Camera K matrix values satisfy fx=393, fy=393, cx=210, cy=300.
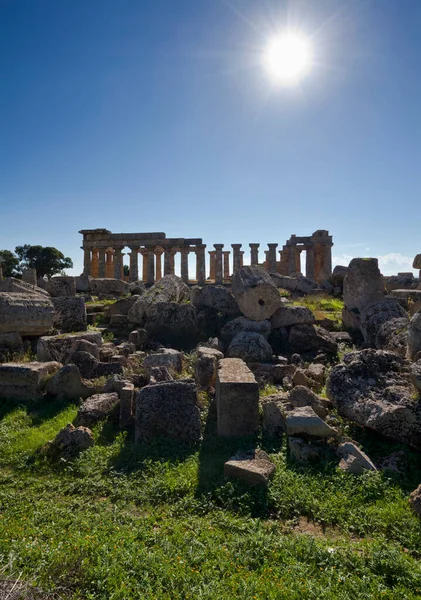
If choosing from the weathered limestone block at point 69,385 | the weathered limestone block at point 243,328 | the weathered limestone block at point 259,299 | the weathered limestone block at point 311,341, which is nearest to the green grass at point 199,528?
the weathered limestone block at point 69,385

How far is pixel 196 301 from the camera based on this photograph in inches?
468

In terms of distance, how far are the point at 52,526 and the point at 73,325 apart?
7343 millimetres

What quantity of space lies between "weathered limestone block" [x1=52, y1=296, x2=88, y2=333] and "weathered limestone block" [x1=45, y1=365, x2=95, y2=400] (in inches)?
140

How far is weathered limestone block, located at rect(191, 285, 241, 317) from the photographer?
11336mm

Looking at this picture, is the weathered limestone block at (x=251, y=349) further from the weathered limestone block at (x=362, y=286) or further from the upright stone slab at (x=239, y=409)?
the weathered limestone block at (x=362, y=286)

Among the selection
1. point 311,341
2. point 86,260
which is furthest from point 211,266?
point 311,341

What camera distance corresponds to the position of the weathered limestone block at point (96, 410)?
19.3ft

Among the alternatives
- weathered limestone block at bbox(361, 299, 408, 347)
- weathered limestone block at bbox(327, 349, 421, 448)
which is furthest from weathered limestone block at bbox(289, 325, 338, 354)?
weathered limestone block at bbox(327, 349, 421, 448)

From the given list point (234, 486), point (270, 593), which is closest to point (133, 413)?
point (234, 486)

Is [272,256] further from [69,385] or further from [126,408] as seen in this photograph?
[126,408]

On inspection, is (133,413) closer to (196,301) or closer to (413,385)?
(413,385)

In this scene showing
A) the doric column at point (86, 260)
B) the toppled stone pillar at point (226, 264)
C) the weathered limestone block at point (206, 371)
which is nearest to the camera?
the weathered limestone block at point (206, 371)

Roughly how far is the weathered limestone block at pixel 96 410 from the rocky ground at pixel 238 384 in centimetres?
2

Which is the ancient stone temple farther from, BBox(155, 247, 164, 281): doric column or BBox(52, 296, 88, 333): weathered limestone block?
BBox(52, 296, 88, 333): weathered limestone block
